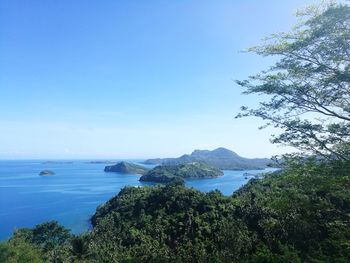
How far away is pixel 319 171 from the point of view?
6.59 metres

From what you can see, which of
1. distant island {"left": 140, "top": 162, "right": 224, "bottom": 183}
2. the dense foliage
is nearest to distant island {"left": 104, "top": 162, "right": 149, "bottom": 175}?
distant island {"left": 140, "top": 162, "right": 224, "bottom": 183}

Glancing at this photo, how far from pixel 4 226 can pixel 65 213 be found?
13116 mm

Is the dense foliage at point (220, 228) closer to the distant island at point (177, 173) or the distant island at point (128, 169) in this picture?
the distant island at point (177, 173)

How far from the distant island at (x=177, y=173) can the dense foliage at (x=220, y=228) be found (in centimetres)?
6123

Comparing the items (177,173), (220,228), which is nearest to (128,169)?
(177,173)

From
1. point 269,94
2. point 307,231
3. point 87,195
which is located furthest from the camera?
point 87,195

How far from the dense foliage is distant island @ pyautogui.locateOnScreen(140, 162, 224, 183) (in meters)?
61.2

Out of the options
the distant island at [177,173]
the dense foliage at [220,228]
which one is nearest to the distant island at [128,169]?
the distant island at [177,173]

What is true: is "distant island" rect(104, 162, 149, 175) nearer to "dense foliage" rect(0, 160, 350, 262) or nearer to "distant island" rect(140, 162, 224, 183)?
"distant island" rect(140, 162, 224, 183)

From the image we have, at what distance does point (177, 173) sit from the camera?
13862 cm

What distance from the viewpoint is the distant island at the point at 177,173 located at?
12438cm

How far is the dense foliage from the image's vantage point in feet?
23.7

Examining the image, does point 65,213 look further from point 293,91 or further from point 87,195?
point 293,91

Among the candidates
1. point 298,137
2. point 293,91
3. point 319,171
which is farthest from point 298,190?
point 293,91
